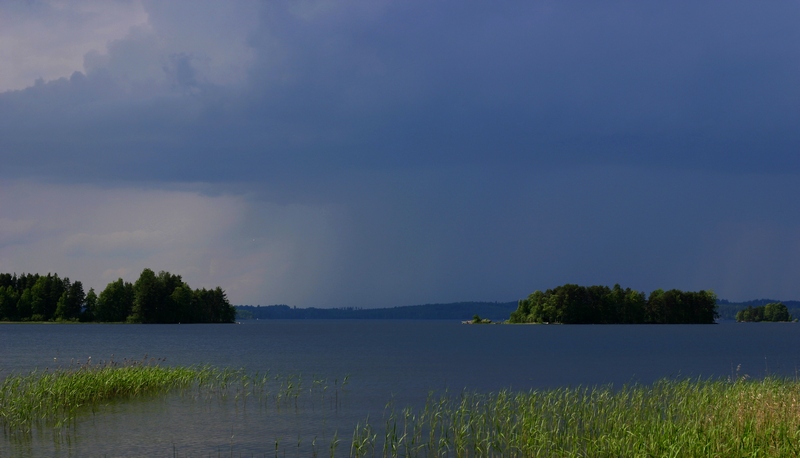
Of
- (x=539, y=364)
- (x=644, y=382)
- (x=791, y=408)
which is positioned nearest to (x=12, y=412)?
(x=791, y=408)

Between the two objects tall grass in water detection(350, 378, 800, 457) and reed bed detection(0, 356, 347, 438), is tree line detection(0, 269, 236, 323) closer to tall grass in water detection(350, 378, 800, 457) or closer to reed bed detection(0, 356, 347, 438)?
reed bed detection(0, 356, 347, 438)

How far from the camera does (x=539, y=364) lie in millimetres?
64125

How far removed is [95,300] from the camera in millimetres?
187625

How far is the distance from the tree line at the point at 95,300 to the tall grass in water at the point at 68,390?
516 ft

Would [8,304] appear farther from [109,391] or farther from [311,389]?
[311,389]

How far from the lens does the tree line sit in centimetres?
17938

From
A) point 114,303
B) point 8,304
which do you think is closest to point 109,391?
A: point 114,303

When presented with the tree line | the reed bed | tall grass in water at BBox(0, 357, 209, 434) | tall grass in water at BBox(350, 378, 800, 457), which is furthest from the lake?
the tree line

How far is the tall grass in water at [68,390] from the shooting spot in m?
27.5

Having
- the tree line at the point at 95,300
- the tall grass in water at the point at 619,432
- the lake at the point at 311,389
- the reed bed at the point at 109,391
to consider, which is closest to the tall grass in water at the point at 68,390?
the reed bed at the point at 109,391

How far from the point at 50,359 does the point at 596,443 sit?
193 ft

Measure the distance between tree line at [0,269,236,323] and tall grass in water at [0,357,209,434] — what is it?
6197 inches

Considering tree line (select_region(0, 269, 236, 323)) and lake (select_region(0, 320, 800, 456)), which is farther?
tree line (select_region(0, 269, 236, 323))

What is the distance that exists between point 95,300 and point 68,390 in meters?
172
